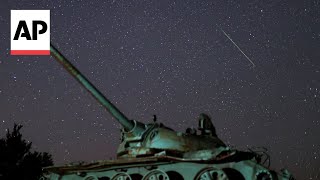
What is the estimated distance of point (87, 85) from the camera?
1509cm

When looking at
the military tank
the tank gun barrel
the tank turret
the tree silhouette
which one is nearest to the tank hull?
the military tank

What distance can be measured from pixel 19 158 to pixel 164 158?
18.4 meters

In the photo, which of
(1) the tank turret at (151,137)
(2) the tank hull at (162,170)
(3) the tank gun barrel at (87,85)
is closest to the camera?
(2) the tank hull at (162,170)

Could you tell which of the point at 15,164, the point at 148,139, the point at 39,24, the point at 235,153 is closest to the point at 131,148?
the point at 148,139

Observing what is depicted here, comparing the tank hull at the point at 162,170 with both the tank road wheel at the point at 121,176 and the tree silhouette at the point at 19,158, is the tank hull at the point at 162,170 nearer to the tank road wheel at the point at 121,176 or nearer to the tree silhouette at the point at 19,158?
the tank road wheel at the point at 121,176

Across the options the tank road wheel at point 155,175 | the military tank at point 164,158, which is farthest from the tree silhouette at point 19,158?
the tank road wheel at point 155,175

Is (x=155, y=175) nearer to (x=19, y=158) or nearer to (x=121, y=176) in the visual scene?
(x=121, y=176)

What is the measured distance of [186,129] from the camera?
45.4 feet

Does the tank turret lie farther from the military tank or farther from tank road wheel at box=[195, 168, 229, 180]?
tank road wheel at box=[195, 168, 229, 180]

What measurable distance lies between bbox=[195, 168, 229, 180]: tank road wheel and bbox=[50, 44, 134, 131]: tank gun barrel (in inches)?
151

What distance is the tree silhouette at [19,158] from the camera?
1054 inches

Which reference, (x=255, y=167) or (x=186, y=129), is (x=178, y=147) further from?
(x=255, y=167)

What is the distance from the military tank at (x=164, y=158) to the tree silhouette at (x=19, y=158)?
13.3 meters

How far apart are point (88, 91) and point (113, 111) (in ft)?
3.85
